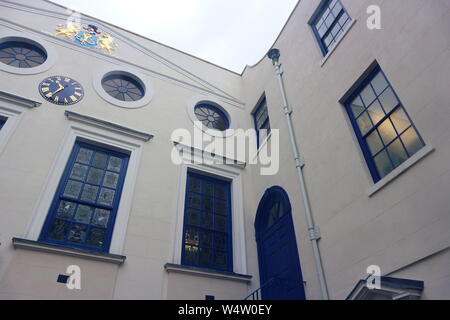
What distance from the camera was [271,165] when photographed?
28.1ft

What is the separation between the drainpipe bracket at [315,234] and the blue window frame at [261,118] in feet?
13.0

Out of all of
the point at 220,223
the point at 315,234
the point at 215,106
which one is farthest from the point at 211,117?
the point at 315,234

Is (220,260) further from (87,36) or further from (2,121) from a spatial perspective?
(87,36)

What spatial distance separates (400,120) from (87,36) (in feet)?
30.1

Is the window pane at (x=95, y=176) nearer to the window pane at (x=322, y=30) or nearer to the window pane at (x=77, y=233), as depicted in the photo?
the window pane at (x=77, y=233)

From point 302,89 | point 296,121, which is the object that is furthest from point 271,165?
point 302,89

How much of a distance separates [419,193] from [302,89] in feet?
14.0

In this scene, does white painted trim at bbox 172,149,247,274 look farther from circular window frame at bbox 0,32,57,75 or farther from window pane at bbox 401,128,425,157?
circular window frame at bbox 0,32,57,75

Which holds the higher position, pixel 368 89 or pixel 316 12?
pixel 316 12

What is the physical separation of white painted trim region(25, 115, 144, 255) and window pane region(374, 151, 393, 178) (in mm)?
4900

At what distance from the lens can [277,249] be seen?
743cm

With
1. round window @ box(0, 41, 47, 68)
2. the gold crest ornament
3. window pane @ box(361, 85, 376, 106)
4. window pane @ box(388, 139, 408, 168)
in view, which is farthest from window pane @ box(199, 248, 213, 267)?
the gold crest ornament

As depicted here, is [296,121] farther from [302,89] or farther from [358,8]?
[358,8]

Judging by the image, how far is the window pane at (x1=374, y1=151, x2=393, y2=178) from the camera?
17.8 feet
